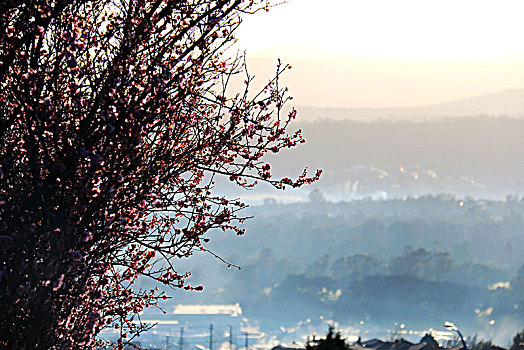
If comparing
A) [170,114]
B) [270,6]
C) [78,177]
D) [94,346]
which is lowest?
[94,346]

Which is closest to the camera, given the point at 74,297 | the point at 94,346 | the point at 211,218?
the point at 74,297

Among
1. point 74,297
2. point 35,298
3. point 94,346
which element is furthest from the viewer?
point 94,346

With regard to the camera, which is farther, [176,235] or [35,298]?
[176,235]

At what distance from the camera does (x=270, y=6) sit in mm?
13172

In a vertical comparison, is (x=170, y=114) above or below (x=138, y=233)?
above

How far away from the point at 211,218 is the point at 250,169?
1012 millimetres

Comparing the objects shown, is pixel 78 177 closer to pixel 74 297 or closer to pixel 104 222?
pixel 104 222

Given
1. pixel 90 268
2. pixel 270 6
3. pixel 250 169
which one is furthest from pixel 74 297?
pixel 270 6

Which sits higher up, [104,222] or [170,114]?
[170,114]

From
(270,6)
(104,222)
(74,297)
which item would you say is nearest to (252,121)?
(270,6)

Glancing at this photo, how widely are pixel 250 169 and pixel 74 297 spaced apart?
329cm

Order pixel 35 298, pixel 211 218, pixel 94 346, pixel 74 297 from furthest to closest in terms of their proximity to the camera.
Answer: pixel 94 346 < pixel 211 218 < pixel 74 297 < pixel 35 298

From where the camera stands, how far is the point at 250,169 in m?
13.9

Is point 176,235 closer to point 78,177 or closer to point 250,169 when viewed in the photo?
Answer: point 250,169
